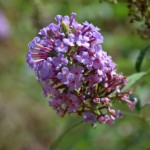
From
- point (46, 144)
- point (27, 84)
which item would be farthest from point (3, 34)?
point (27, 84)

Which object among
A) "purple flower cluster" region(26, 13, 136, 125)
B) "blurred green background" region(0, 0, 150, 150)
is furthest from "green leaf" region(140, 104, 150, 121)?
"purple flower cluster" region(26, 13, 136, 125)

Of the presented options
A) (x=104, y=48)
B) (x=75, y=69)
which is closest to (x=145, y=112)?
(x=75, y=69)

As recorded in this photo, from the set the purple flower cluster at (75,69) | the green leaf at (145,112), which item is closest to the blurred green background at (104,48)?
the green leaf at (145,112)

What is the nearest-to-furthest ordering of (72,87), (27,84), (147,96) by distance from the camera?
(72,87) → (147,96) → (27,84)

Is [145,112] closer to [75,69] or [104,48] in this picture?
[75,69]

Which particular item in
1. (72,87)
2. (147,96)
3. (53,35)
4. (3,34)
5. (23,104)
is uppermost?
(3,34)

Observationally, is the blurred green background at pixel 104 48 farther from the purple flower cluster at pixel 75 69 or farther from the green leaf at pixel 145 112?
the purple flower cluster at pixel 75 69

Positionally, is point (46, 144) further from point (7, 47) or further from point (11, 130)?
point (7, 47)

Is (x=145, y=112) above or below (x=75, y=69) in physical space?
above
